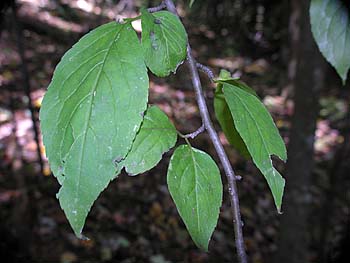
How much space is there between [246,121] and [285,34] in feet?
20.9

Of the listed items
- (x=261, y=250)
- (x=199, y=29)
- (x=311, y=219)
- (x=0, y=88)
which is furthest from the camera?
(x=199, y=29)

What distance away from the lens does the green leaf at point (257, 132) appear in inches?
18.5

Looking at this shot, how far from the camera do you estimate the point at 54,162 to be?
47cm

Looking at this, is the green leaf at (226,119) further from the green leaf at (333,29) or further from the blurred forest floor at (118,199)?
the blurred forest floor at (118,199)

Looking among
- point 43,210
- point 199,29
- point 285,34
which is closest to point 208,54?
point 199,29

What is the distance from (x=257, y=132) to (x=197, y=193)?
3.8 inches

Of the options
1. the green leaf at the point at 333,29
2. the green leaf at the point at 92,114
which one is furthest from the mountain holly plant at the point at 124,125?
the green leaf at the point at 333,29

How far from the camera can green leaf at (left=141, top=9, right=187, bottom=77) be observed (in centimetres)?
49

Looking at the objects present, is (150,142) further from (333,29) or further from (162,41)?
(333,29)

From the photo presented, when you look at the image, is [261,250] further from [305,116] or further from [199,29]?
[199,29]

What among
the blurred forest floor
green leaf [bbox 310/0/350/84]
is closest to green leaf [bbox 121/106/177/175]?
green leaf [bbox 310/0/350/84]

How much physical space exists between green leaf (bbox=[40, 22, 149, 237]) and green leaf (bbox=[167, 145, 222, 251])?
8cm

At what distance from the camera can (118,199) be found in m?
3.50

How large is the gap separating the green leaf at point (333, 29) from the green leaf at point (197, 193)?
37cm
